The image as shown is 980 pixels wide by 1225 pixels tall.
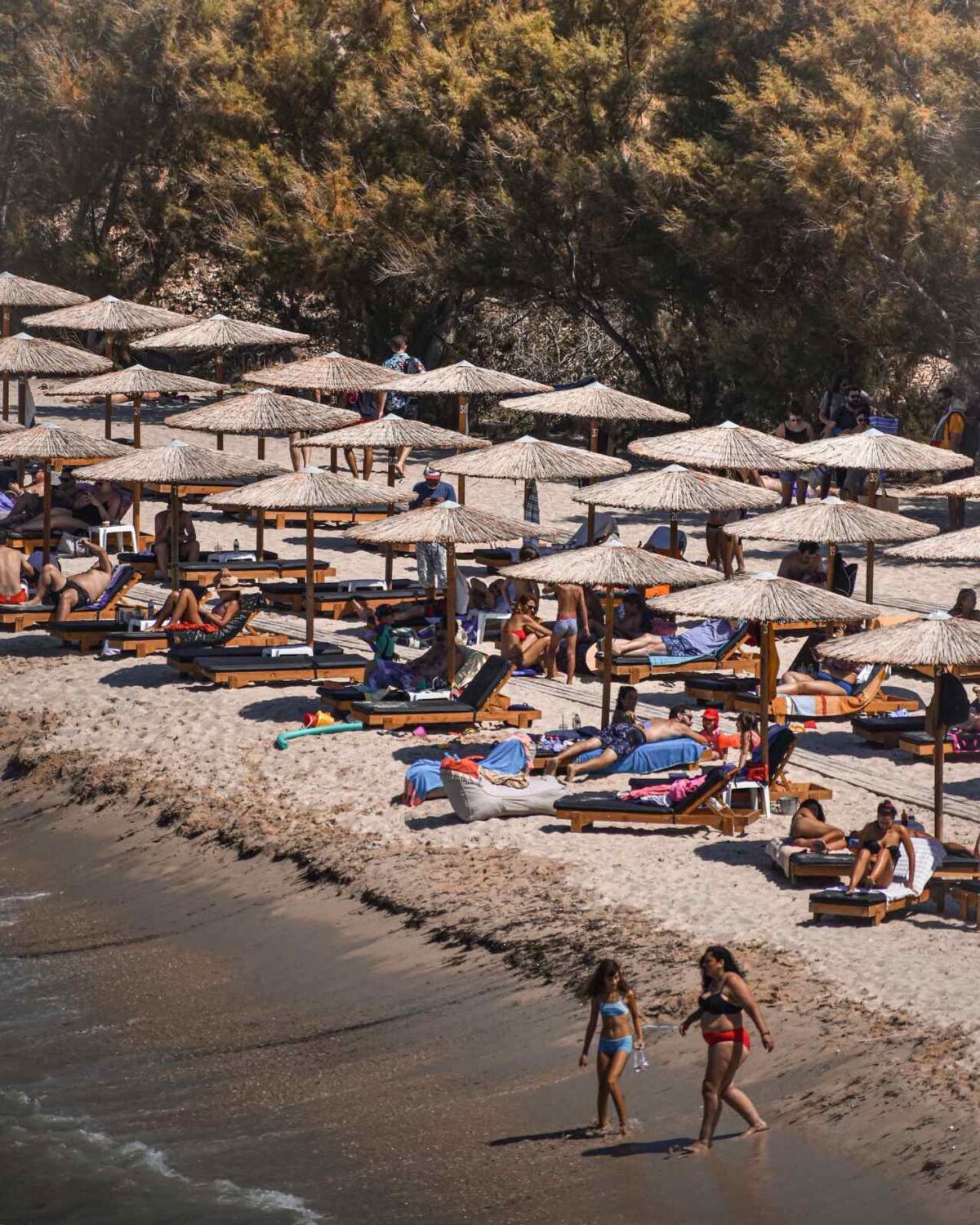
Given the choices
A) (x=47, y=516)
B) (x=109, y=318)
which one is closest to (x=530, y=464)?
(x=47, y=516)

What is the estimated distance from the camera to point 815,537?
19453 mm

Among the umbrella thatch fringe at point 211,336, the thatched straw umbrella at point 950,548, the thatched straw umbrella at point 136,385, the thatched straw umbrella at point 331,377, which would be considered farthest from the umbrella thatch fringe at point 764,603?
the umbrella thatch fringe at point 211,336

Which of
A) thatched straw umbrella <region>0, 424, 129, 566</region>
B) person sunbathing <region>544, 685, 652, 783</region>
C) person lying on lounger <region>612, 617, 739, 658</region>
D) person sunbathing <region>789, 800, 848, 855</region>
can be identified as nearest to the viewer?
person sunbathing <region>789, 800, 848, 855</region>

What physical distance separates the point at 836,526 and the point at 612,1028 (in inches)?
366

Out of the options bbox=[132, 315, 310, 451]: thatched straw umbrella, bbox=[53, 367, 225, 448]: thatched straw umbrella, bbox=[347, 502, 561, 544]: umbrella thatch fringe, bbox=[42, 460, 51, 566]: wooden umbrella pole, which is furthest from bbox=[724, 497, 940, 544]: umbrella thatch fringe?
bbox=[132, 315, 310, 451]: thatched straw umbrella

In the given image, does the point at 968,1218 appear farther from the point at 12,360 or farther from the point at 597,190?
the point at 597,190

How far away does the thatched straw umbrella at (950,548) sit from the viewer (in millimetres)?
18344

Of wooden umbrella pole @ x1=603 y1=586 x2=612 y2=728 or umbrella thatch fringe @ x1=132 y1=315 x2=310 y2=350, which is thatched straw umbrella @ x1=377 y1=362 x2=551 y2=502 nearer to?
umbrella thatch fringe @ x1=132 y1=315 x2=310 y2=350

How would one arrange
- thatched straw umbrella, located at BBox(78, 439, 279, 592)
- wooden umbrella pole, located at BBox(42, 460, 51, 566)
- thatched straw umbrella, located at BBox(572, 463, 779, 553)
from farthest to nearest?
wooden umbrella pole, located at BBox(42, 460, 51, 566) → thatched straw umbrella, located at BBox(78, 439, 279, 592) → thatched straw umbrella, located at BBox(572, 463, 779, 553)

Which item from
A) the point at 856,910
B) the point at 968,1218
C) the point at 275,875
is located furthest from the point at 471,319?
the point at 968,1218

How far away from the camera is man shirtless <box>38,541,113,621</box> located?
70.8 feet

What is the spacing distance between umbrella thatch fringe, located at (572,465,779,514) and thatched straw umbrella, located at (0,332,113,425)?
9794 mm

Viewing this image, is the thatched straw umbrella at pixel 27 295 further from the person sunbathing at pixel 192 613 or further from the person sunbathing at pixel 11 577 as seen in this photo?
the person sunbathing at pixel 192 613

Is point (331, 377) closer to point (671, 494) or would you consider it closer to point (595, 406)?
point (595, 406)
